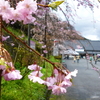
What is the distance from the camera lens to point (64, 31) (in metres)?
13.8

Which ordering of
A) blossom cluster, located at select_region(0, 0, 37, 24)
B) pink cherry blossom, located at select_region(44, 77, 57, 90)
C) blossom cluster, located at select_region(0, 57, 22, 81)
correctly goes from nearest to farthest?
blossom cluster, located at select_region(0, 57, 22, 81), blossom cluster, located at select_region(0, 0, 37, 24), pink cherry blossom, located at select_region(44, 77, 57, 90)

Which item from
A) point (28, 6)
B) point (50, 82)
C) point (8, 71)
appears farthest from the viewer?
point (50, 82)

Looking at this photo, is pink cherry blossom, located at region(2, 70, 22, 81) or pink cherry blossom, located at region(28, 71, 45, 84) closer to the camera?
pink cherry blossom, located at region(2, 70, 22, 81)

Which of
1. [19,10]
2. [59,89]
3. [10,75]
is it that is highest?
[19,10]

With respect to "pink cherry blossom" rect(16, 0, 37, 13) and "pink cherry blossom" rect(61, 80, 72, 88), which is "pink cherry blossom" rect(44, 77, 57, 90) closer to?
"pink cherry blossom" rect(61, 80, 72, 88)

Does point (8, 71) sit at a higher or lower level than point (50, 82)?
higher

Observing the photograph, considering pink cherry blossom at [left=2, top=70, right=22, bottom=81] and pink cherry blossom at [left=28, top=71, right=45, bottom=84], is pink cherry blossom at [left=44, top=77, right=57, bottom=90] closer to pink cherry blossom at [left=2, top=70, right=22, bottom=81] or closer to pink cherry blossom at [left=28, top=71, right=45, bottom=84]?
pink cherry blossom at [left=28, top=71, right=45, bottom=84]

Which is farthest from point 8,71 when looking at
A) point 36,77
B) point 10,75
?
point 36,77

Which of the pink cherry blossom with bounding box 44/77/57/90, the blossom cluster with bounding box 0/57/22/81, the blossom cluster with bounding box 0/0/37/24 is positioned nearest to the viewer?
the blossom cluster with bounding box 0/57/22/81

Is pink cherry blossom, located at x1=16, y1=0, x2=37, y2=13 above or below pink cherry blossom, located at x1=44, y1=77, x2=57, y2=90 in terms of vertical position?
above

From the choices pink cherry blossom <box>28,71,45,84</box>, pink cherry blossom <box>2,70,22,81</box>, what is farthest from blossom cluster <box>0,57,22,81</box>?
pink cherry blossom <box>28,71,45,84</box>

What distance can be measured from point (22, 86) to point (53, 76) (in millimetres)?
4993

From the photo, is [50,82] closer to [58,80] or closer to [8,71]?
[58,80]

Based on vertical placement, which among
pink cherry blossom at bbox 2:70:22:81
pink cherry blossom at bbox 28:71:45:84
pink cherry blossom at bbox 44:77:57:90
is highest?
pink cherry blossom at bbox 2:70:22:81
